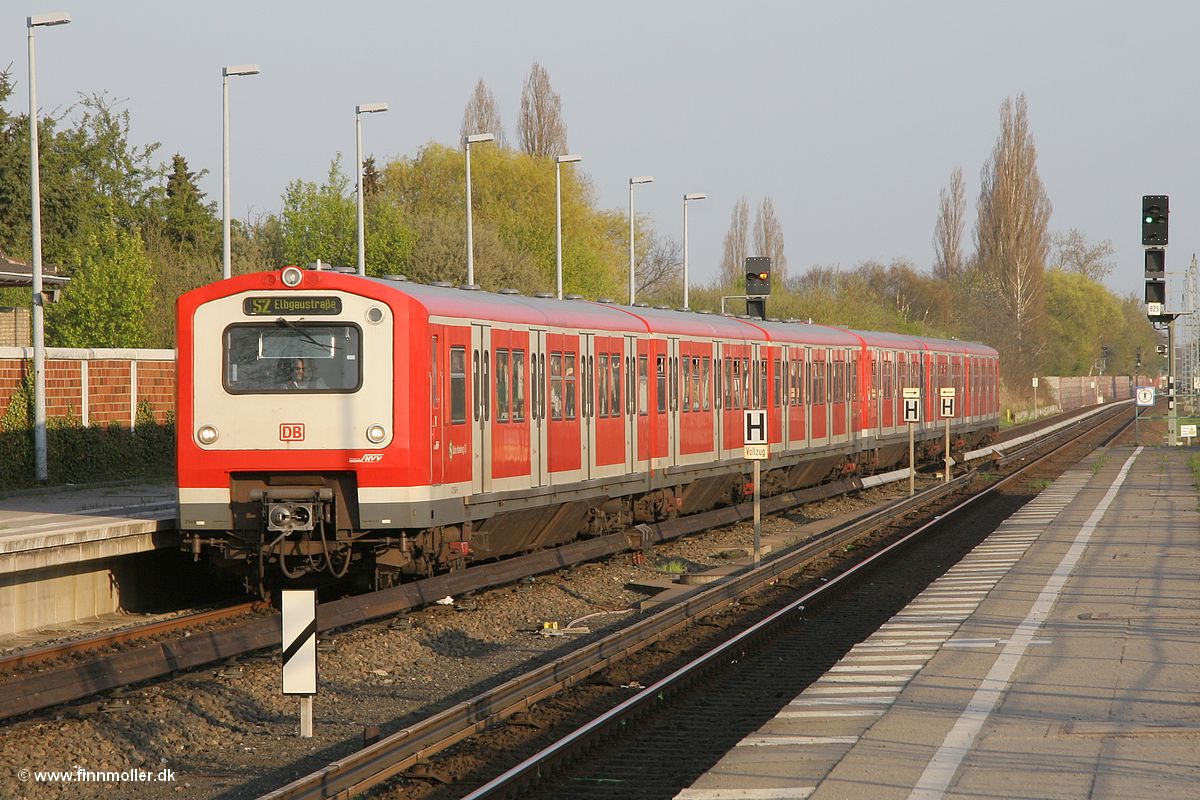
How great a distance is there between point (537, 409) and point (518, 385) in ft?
2.23

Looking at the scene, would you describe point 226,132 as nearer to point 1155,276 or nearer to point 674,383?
point 674,383

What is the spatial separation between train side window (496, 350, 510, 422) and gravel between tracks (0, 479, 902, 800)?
77.9 inches

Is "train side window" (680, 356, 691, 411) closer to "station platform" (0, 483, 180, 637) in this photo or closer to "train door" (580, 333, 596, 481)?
"train door" (580, 333, 596, 481)

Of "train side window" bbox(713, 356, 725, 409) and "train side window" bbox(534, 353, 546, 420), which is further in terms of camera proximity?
"train side window" bbox(713, 356, 725, 409)

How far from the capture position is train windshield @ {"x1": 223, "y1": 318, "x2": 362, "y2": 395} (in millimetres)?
15906

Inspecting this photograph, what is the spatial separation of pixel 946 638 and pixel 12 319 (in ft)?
81.3

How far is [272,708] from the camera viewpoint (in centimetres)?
1182

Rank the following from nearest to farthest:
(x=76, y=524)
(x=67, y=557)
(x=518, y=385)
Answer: (x=67, y=557) < (x=76, y=524) < (x=518, y=385)

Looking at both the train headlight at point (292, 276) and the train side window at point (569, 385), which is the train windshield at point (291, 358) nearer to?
the train headlight at point (292, 276)

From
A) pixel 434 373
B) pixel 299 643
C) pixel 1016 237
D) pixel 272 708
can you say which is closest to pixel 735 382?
pixel 434 373

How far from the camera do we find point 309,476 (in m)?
16.0

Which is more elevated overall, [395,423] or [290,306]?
[290,306]

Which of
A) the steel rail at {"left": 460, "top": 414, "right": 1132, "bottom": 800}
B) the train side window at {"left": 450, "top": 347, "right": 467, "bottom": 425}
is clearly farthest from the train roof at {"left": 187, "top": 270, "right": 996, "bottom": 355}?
the steel rail at {"left": 460, "top": 414, "right": 1132, "bottom": 800}

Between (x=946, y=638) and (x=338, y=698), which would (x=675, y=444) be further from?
(x=338, y=698)
